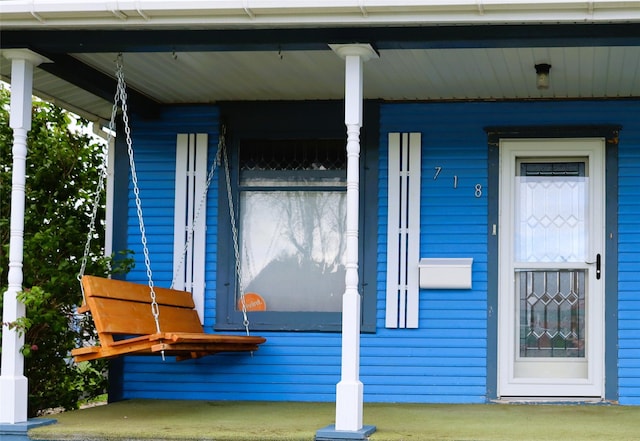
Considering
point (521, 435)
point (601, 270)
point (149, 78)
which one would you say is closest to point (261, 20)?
point (149, 78)

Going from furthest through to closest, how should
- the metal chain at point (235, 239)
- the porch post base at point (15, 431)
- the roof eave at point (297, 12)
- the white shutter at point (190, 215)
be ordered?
1. the white shutter at point (190, 215)
2. the metal chain at point (235, 239)
3. the porch post base at point (15, 431)
4. the roof eave at point (297, 12)

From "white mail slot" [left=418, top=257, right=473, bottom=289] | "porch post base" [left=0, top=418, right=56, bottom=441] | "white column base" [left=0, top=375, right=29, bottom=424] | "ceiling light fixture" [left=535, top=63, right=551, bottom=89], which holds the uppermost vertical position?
"ceiling light fixture" [left=535, top=63, right=551, bottom=89]

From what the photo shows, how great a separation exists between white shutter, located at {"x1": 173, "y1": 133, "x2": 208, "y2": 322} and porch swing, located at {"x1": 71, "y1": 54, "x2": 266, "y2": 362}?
4cm

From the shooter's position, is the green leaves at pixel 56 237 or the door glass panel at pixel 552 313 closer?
the green leaves at pixel 56 237

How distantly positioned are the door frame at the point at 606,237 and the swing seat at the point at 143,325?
65.5 inches

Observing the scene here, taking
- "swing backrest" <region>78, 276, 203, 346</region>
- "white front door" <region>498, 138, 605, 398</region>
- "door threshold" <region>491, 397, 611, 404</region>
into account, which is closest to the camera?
"swing backrest" <region>78, 276, 203, 346</region>

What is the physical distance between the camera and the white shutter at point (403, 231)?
25.0 ft

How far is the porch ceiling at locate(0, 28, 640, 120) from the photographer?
623 centimetres

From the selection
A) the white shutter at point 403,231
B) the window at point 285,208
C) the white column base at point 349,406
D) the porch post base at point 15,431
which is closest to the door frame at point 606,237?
the white shutter at point 403,231

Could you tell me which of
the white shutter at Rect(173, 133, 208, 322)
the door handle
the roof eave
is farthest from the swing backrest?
the door handle

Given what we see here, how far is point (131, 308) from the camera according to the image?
22.5 ft

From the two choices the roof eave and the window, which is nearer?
the roof eave

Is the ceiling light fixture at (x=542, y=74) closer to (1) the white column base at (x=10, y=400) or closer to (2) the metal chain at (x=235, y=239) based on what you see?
(2) the metal chain at (x=235, y=239)

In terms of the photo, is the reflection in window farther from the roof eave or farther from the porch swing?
the roof eave
